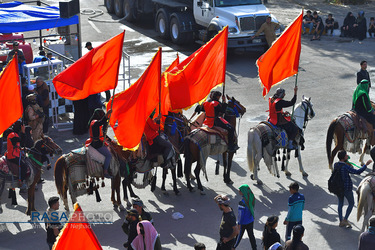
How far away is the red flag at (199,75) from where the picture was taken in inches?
495

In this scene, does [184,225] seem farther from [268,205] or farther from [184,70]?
[184,70]

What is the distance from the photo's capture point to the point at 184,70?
1261 centimetres

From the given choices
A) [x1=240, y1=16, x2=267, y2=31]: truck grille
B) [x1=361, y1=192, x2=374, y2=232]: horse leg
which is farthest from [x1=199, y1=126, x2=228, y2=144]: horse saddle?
[x1=240, y1=16, x2=267, y2=31]: truck grille

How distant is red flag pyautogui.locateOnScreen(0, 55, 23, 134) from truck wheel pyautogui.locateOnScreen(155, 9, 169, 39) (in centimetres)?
1403

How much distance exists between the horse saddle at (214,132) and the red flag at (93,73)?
210 centimetres

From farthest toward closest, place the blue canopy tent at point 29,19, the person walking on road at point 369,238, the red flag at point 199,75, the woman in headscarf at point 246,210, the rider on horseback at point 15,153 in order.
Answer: the blue canopy tent at point 29,19 < the red flag at point 199,75 < the rider on horseback at point 15,153 < the woman in headscarf at point 246,210 < the person walking on road at point 369,238

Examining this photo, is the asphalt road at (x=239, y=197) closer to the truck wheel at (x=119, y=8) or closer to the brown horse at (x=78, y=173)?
the brown horse at (x=78, y=173)

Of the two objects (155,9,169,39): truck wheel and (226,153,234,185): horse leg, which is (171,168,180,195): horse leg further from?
(155,9,169,39): truck wheel

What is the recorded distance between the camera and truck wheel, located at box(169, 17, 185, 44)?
24228mm

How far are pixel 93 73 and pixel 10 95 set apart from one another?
1640 mm

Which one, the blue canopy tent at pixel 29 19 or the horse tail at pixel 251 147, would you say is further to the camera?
the blue canopy tent at pixel 29 19

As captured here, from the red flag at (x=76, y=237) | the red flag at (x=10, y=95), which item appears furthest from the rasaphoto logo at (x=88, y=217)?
the red flag at (x=76, y=237)

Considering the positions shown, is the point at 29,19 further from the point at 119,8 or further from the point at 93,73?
the point at 119,8

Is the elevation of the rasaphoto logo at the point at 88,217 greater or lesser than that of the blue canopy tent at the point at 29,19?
lesser
